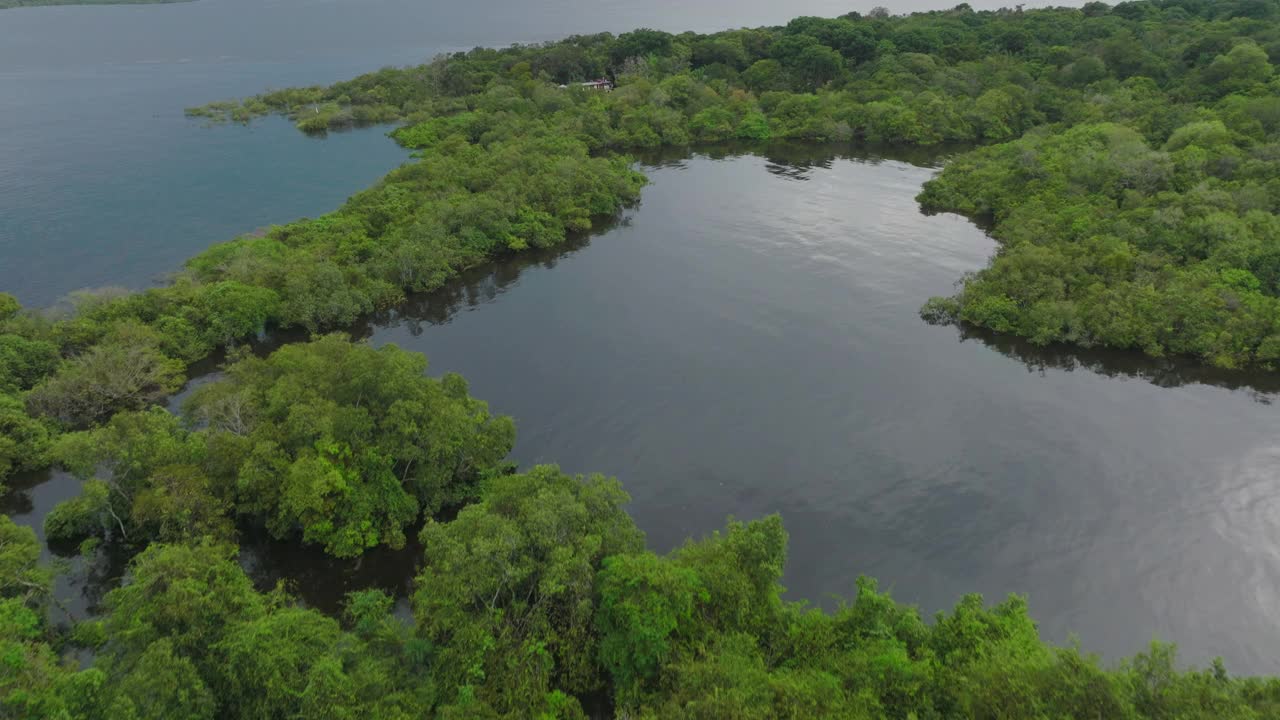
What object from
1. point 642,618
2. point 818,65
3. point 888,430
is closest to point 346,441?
point 642,618

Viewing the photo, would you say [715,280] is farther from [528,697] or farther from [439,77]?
[439,77]

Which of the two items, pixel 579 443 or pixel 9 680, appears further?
pixel 579 443

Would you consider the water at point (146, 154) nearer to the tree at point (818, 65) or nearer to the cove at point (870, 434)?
the cove at point (870, 434)

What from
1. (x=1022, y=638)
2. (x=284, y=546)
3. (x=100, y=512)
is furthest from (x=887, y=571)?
(x=100, y=512)

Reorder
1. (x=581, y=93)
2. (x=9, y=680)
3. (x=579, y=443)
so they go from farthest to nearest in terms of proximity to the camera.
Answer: (x=581, y=93) < (x=579, y=443) < (x=9, y=680)

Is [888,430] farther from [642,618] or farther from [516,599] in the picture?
[516,599]

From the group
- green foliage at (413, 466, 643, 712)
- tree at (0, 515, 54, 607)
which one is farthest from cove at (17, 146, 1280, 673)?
green foliage at (413, 466, 643, 712)
